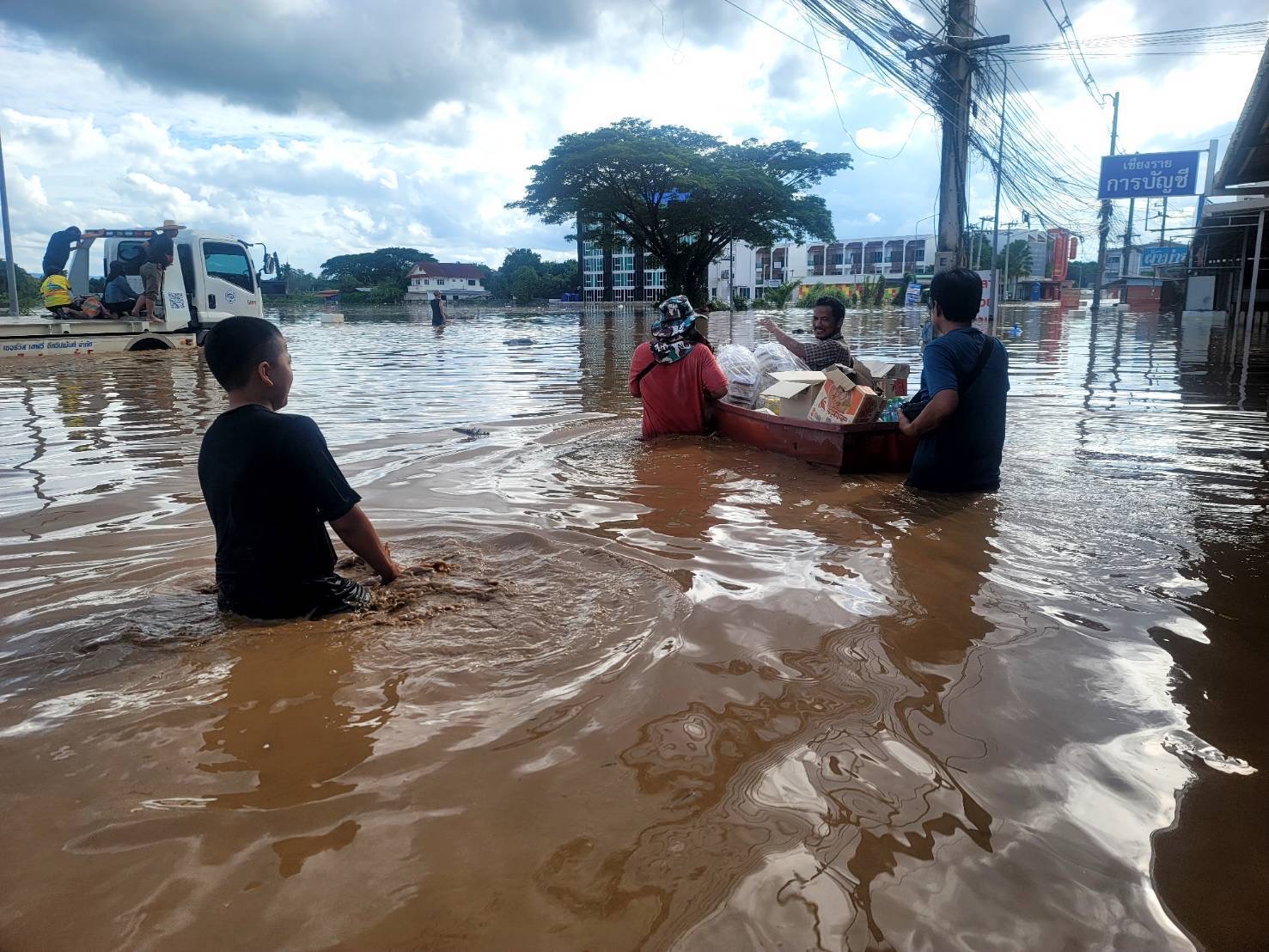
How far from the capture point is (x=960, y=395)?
464cm

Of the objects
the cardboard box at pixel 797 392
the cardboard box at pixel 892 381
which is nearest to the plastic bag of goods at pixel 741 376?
the cardboard box at pixel 797 392

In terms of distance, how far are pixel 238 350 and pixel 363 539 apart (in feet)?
2.66

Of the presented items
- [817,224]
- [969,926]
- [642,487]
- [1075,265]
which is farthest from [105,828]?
[1075,265]

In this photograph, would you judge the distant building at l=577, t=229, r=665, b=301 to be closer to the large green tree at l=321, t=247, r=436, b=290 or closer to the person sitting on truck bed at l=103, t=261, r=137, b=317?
the large green tree at l=321, t=247, r=436, b=290

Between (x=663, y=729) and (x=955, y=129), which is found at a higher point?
(x=955, y=129)

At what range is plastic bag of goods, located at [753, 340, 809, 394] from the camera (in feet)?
23.2

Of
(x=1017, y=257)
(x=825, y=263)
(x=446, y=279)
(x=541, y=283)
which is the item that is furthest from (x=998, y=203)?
(x=446, y=279)

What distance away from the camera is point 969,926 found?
1.60 m

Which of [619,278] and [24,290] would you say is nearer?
[24,290]

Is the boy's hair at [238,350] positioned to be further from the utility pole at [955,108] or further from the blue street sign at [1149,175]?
the blue street sign at [1149,175]

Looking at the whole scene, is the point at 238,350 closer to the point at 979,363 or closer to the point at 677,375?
the point at 979,363

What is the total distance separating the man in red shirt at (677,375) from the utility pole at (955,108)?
4.94m

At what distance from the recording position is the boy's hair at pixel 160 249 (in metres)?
16.6

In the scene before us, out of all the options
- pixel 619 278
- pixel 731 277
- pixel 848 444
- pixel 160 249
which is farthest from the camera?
pixel 619 278
